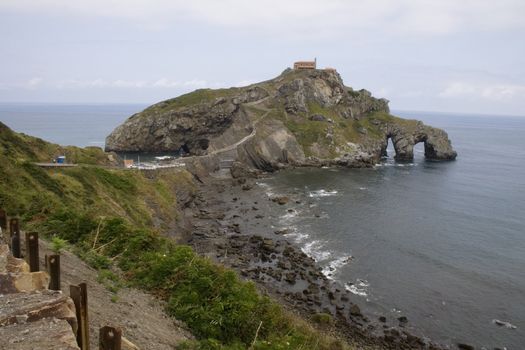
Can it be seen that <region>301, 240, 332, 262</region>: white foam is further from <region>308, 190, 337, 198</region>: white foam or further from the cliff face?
the cliff face

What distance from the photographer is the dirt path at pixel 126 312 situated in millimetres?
13242

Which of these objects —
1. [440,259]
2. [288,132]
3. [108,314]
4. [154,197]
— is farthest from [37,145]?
[288,132]

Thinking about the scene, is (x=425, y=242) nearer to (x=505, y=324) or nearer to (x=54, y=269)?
(x=505, y=324)

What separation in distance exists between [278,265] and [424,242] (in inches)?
878

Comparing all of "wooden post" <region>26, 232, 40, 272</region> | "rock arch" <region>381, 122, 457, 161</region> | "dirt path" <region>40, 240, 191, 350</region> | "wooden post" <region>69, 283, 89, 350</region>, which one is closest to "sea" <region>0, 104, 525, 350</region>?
"rock arch" <region>381, 122, 457, 161</region>

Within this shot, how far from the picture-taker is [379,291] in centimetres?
4153

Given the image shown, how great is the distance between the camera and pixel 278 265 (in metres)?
46.8

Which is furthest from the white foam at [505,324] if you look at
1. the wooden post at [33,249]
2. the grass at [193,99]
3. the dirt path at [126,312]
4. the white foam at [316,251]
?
the grass at [193,99]

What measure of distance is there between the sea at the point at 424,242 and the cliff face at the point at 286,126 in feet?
38.4

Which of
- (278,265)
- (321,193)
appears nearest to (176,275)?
(278,265)

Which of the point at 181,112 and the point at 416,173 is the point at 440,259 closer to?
the point at 416,173

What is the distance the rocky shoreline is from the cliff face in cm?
3300

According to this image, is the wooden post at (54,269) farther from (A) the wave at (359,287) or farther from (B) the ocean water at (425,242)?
(A) the wave at (359,287)

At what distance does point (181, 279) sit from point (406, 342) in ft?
73.9
